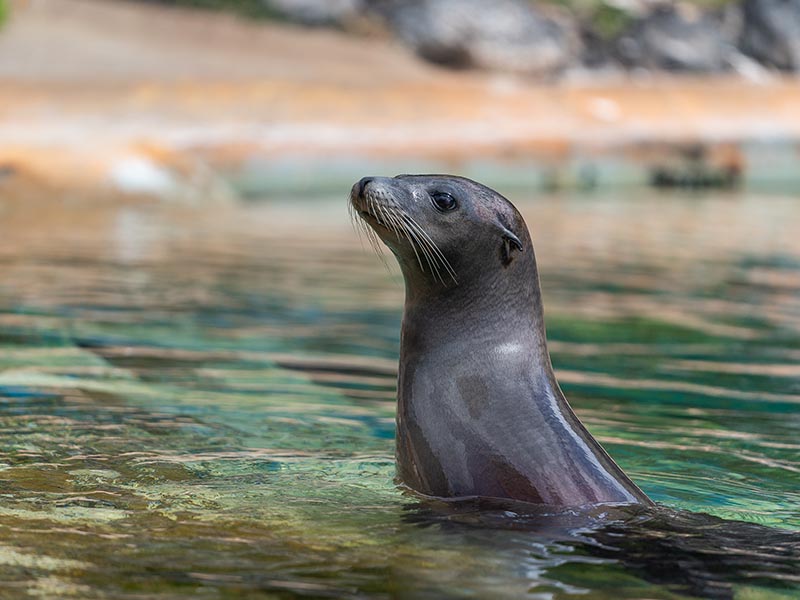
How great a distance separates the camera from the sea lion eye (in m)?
3.76

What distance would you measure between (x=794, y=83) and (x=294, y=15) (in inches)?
407

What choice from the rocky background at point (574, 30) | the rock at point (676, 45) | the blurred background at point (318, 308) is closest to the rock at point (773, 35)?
the rocky background at point (574, 30)

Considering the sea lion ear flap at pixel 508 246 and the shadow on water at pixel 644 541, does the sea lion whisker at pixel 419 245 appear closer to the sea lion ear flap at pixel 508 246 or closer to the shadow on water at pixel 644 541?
the sea lion ear flap at pixel 508 246

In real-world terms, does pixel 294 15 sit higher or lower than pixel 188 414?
higher

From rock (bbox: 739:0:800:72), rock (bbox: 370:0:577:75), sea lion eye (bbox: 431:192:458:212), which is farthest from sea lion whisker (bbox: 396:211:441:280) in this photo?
rock (bbox: 739:0:800:72)

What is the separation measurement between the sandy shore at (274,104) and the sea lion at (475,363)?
496 inches

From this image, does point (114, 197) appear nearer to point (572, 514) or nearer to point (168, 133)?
point (168, 133)

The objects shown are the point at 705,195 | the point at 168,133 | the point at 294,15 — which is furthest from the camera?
the point at 294,15

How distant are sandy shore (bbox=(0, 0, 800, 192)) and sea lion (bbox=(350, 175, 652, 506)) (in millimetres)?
12596

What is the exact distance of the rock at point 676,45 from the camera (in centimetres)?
2984

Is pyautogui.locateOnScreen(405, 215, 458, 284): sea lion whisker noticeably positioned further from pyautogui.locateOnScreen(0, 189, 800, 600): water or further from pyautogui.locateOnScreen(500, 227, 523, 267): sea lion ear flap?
pyautogui.locateOnScreen(0, 189, 800, 600): water

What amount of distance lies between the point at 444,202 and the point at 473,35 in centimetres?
2506

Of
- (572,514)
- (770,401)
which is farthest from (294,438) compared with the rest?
(770,401)

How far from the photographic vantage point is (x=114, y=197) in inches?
635
